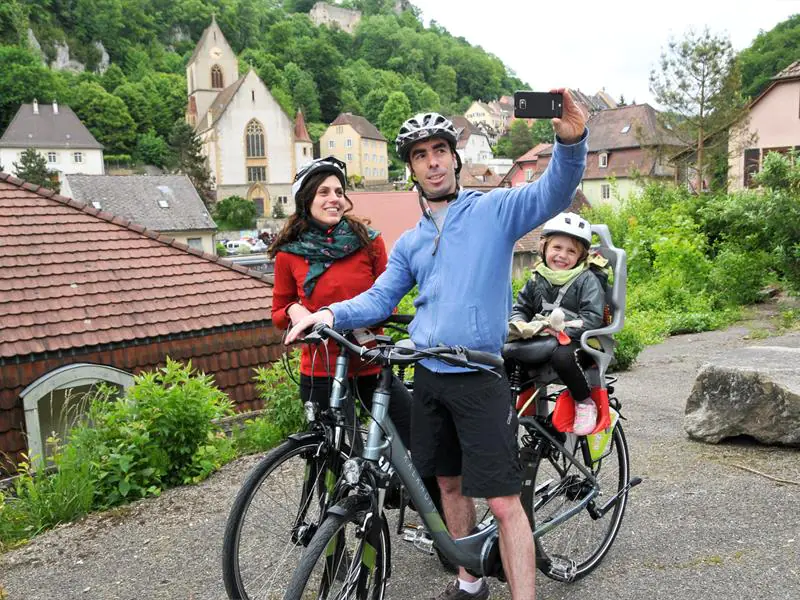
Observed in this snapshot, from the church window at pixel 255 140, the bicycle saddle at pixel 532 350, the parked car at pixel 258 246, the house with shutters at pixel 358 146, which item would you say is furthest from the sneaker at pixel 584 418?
the house with shutters at pixel 358 146

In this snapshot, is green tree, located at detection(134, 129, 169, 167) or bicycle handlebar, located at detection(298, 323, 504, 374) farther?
green tree, located at detection(134, 129, 169, 167)

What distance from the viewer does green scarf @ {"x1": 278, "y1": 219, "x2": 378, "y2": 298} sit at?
136 inches

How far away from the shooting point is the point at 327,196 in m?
3.50

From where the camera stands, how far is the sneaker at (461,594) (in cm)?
305

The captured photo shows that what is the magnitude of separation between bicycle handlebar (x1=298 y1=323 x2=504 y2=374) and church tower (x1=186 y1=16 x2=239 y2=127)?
93686mm

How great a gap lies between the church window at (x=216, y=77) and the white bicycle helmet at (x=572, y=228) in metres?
96.6

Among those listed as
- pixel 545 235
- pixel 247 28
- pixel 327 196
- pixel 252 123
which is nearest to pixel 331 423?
pixel 327 196

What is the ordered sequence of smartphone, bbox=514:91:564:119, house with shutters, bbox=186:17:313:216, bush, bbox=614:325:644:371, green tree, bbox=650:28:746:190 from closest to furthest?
smartphone, bbox=514:91:564:119 → bush, bbox=614:325:644:371 → green tree, bbox=650:28:746:190 → house with shutters, bbox=186:17:313:216

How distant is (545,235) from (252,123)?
262 feet

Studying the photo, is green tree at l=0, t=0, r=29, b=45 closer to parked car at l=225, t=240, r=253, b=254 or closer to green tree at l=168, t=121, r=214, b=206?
green tree at l=168, t=121, r=214, b=206

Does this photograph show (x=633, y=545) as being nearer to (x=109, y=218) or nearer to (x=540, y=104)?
(x=540, y=104)

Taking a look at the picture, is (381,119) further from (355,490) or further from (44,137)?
(355,490)

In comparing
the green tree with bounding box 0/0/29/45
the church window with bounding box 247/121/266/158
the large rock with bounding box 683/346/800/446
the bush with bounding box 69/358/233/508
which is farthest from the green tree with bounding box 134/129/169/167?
the large rock with bounding box 683/346/800/446

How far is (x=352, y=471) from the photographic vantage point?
2.57m
